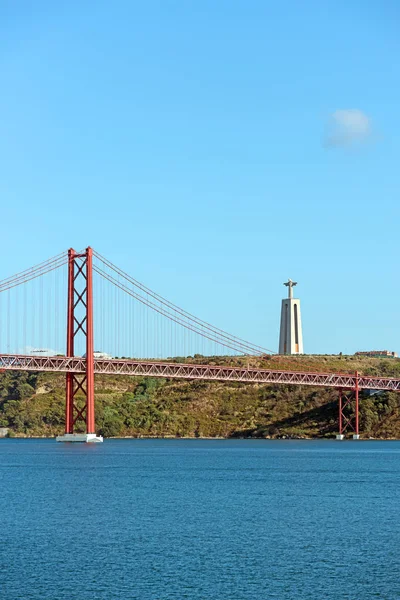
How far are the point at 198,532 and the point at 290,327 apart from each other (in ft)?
307

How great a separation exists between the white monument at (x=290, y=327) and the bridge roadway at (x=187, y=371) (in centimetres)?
2361

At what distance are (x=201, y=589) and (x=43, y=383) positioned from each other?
3687 inches

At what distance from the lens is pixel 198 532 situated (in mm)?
32344

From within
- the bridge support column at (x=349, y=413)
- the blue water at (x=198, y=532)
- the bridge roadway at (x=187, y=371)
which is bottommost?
the blue water at (x=198, y=532)

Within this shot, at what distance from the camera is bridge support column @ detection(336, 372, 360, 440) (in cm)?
9419

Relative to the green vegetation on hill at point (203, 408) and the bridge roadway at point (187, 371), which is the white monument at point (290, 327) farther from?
the bridge roadway at point (187, 371)

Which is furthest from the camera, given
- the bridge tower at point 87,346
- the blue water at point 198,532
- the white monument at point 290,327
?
the white monument at point 290,327

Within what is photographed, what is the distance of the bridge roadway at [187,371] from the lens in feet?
257

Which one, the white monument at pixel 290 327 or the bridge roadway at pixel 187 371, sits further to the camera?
the white monument at pixel 290 327

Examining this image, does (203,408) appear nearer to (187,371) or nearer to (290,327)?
(187,371)

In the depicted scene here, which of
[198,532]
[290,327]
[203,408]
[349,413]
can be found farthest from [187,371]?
[198,532]

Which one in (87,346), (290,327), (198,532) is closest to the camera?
(198,532)

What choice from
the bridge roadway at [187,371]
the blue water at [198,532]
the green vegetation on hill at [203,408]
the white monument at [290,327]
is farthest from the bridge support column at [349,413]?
the blue water at [198,532]

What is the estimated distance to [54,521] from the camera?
3469 centimetres
